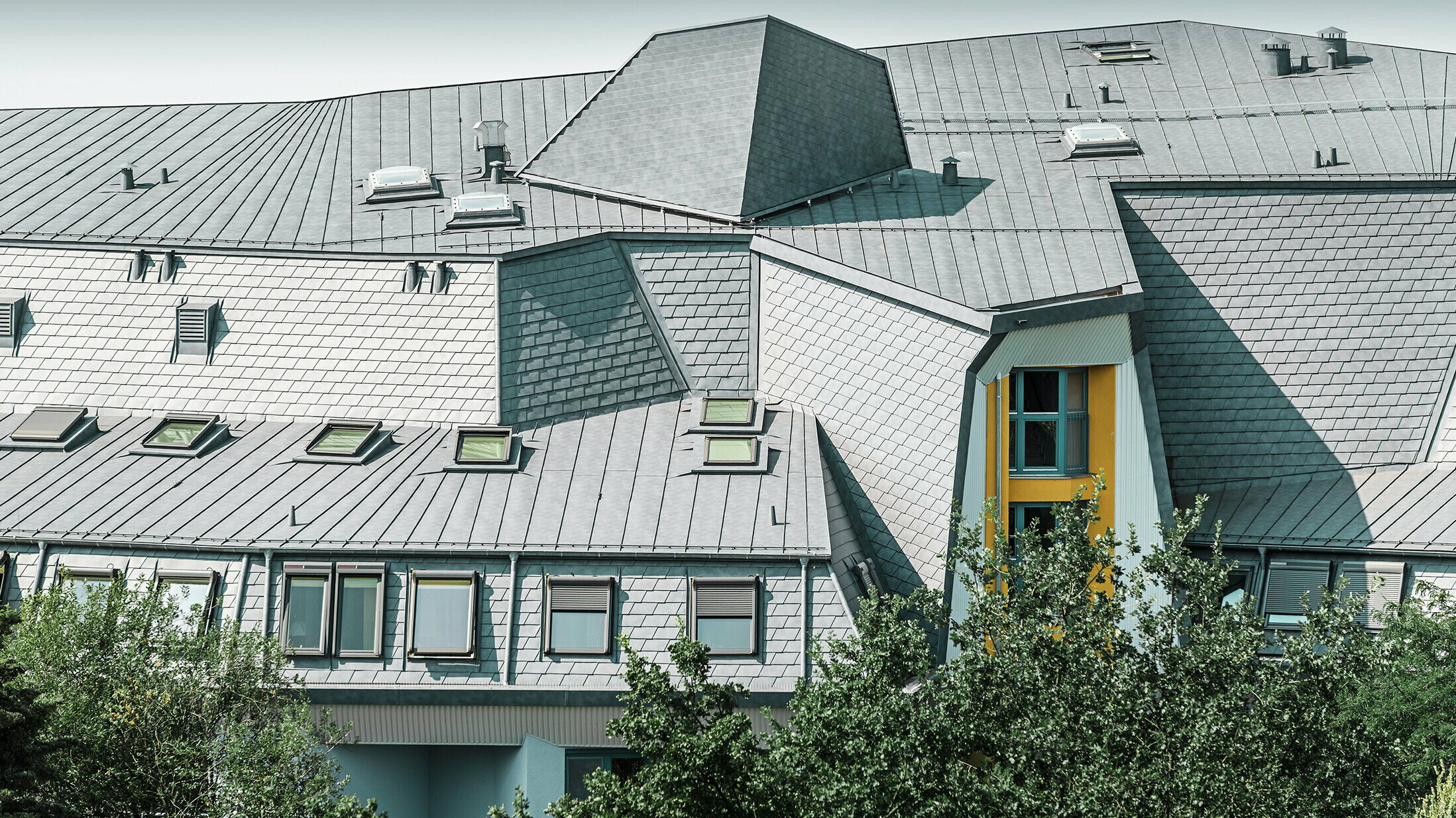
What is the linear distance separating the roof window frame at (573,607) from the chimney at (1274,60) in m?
23.8

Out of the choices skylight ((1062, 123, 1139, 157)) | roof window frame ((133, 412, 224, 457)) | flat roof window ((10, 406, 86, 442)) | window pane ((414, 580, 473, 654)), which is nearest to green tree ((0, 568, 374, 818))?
window pane ((414, 580, 473, 654))

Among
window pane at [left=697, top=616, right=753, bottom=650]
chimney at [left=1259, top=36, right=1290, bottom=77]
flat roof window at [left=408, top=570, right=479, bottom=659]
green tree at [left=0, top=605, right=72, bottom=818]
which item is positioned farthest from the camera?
chimney at [left=1259, top=36, right=1290, bottom=77]

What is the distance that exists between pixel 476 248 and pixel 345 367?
151 inches

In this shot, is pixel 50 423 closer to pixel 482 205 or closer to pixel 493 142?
pixel 482 205

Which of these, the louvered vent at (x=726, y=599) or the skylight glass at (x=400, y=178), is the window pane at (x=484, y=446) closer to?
the louvered vent at (x=726, y=599)

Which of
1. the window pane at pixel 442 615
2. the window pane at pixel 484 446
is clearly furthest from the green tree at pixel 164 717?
the window pane at pixel 484 446

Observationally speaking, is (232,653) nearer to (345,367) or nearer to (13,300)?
(345,367)

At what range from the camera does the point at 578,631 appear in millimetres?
34781

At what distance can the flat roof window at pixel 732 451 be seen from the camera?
124ft

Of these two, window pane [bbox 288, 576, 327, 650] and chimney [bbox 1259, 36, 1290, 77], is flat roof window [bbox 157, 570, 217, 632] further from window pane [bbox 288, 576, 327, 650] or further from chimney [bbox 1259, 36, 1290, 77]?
chimney [bbox 1259, 36, 1290, 77]

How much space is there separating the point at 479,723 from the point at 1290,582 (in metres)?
17.4

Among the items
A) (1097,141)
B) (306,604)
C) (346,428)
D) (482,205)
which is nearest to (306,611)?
(306,604)

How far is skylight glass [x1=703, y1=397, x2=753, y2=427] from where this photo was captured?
3888 centimetres

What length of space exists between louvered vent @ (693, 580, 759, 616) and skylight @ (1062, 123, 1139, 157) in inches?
589
